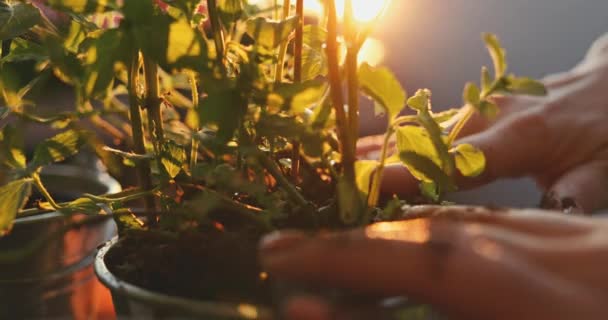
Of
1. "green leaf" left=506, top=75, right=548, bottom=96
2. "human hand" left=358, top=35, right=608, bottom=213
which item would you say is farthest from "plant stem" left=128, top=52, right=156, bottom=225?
"human hand" left=358, top=35, right=608, bottom=213

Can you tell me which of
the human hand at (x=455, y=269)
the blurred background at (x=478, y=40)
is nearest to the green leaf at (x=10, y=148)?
the human hand at (x=455, y=269)

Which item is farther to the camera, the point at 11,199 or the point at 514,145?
the point at 514,145

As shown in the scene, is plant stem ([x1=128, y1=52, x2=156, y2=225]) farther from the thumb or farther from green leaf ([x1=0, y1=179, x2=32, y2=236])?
the thumb

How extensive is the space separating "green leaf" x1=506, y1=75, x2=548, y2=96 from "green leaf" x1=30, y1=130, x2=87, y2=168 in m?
0.26

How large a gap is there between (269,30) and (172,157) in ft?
0.36

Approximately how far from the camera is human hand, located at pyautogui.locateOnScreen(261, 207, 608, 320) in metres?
0.25

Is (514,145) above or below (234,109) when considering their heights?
below

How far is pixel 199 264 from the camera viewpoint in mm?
341

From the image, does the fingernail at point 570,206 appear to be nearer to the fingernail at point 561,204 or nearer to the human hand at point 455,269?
the fingernail at point 561,204

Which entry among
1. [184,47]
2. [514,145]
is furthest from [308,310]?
[514,145]

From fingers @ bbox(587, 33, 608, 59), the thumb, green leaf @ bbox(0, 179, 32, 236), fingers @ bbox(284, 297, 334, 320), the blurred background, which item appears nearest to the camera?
fingers @ bbox(284, 297, 334, 320)

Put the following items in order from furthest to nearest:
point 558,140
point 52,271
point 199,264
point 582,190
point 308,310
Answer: point 558,140, point 582,190, point 52,271, point 199,264, point 308,310

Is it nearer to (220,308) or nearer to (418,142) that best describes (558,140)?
(418,142)

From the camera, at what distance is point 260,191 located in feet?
1.01
